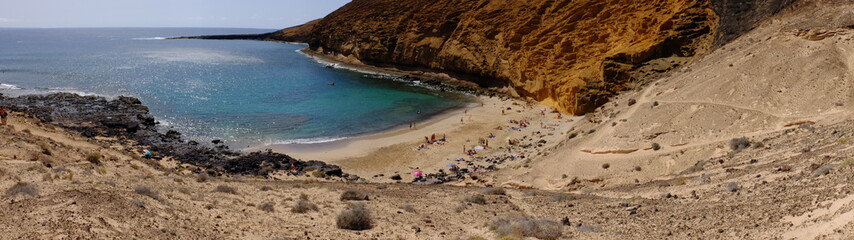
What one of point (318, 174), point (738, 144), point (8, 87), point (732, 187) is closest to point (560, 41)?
point (318, 174)

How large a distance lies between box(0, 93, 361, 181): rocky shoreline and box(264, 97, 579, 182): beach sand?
203 centimetres

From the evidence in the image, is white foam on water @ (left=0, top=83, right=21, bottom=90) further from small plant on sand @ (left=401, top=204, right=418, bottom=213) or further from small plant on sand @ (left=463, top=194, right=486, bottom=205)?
small plant on sand @ (left=463, top=194, right=486, bottom=205)

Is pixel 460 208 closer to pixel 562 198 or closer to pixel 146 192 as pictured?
pixel 562 198

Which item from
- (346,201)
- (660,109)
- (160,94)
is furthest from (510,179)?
(160,94)

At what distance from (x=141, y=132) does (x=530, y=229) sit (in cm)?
2837

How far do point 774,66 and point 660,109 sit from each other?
4.28 m

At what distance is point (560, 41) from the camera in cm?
3556

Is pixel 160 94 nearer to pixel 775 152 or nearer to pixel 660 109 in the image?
pixel 660 109

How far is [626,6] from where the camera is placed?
3297 centimetres

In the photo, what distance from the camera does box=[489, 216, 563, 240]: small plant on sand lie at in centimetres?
918

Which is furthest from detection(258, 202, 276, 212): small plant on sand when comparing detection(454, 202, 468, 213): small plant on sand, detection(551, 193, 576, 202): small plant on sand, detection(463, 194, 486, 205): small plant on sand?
detection(551, 193, 576, 202): small plant on sand

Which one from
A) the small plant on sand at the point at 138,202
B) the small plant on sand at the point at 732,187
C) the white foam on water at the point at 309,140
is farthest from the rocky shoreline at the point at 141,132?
the small plant on sand at the point at 732,187

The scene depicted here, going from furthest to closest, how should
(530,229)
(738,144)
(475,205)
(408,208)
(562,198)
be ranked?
(738,144) < (562,198) < (475,205) < (408,208) < (530,229)

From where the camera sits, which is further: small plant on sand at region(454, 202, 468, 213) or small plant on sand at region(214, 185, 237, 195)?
small plant on sand at region(214, 185, 237, 195)
